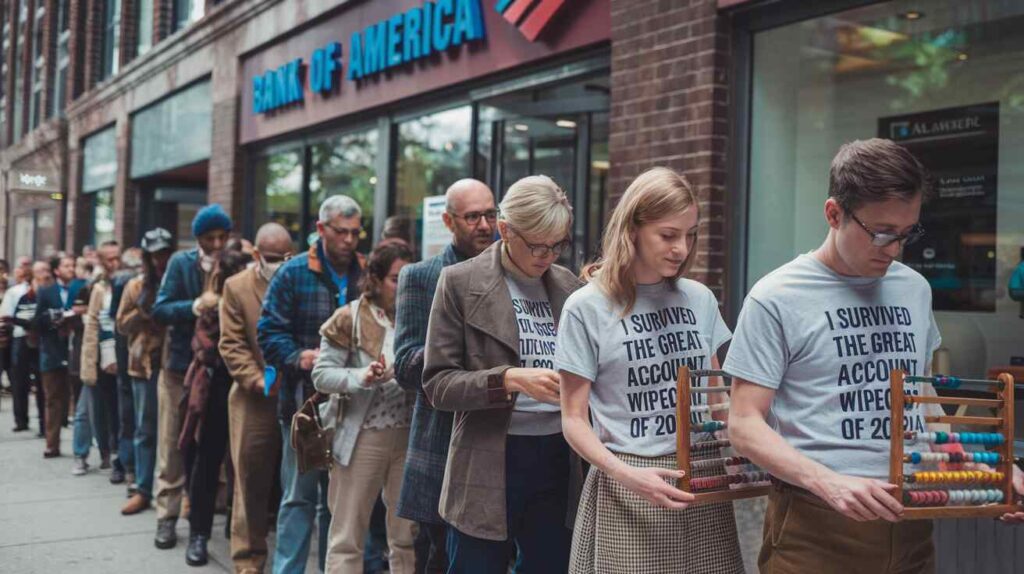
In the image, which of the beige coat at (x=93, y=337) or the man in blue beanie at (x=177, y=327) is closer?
the man in blue beanie at (x=177, y=327)

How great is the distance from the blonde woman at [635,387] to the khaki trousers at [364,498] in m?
2.03

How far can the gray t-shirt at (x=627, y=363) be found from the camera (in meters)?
2.88

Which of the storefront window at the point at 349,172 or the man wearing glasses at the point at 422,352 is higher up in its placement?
the storefront window at the point at 349,172

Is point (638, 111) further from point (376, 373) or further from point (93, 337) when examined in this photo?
point (93, 337)

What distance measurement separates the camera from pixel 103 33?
20703 mm

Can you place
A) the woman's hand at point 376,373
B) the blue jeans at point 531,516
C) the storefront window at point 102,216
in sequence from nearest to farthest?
the blue jeans at point 531,516
the woman's hand at point 376,373
the storefront window at point 102,216

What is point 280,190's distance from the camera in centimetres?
1251

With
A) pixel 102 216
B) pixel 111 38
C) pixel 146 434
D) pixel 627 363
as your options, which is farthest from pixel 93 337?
pixel 111 38

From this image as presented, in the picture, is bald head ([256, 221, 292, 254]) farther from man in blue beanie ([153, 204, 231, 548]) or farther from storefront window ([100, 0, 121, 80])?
storefront window ([100, 0, 121, 80])

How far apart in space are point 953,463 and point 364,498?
2.94 metres

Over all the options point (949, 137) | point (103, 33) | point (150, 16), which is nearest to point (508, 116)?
point (949, 137)

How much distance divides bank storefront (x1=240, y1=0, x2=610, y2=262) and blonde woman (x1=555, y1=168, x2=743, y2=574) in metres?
3.73

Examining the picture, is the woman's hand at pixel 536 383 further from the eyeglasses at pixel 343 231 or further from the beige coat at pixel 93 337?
the beige coat at pixel 93 337

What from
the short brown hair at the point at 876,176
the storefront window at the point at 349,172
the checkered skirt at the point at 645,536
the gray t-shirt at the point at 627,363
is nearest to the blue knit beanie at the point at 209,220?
the storefront window at the point at 349,172
